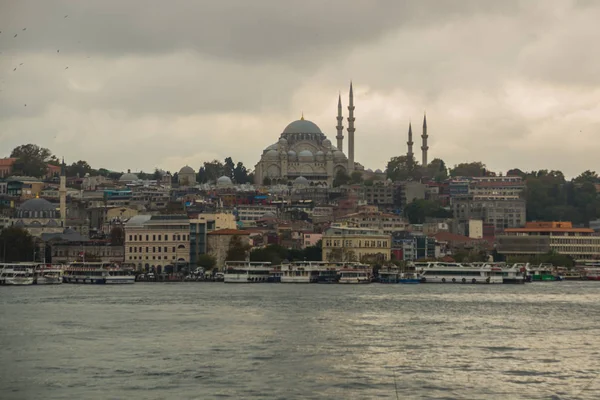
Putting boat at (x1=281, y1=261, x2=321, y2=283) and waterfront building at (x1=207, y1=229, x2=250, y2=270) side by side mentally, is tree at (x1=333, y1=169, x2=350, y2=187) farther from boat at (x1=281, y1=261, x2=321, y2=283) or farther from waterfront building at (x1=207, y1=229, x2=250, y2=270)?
boat at (x1=281, y1=261, x2=321, y2=283)

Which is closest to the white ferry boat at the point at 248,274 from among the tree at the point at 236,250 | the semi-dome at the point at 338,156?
the tree at the point at 236,250

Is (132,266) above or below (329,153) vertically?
below

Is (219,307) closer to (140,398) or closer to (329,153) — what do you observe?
(140,398)

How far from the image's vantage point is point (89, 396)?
2958cm

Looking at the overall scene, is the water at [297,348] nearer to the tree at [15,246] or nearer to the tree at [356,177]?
the tree at [15,246]

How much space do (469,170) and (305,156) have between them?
19839mm

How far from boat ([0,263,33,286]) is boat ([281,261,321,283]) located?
13.7 meters

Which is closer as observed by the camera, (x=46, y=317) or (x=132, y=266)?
(x=46, y=317)

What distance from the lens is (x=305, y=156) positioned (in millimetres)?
166875

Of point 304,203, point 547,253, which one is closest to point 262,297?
point 547,253

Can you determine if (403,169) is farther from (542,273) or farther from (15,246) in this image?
(15,246)

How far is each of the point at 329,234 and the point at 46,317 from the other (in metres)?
49.1

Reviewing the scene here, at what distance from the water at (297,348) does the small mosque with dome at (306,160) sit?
342 feet

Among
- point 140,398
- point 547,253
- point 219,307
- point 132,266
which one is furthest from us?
point 547,253
